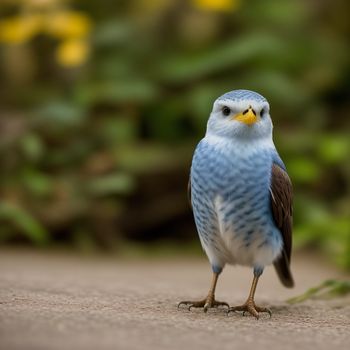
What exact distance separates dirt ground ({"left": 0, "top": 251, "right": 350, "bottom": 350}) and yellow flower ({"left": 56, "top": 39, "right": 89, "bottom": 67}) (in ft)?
7.76

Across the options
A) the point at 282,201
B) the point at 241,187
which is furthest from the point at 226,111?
the point at 282,201

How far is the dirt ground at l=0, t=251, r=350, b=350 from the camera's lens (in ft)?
9.66

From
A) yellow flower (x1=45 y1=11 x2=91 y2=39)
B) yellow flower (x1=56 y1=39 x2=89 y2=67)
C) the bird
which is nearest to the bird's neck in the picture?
the bird

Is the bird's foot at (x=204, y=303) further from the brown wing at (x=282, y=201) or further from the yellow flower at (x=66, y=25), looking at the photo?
the yellow flower at (x=66, y=25)

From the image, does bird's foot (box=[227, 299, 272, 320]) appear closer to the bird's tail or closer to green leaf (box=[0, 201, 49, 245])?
the bird's tail

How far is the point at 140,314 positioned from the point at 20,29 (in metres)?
4.79

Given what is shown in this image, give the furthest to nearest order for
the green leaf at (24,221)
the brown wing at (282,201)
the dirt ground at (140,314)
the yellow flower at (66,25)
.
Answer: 1. the yellow flower at (66,25)
2. the green leaf at (24,221)
3. the brown wing at (282,201)
4. the dirt ground at (140,314)

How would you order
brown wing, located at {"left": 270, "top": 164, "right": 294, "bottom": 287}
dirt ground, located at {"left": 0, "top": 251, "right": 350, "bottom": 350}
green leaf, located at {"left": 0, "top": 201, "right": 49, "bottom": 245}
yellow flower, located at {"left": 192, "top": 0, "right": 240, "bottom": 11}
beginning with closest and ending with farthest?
dirt ground, located at {"left": 0, "top": 251, "right": 350, "bottom": 350} < brown wing, located at {"left": 270, "top": 164, "right": 294, "bottom": 287} < green leaf, located at {"left": 0, "top": 201, "right": 49, "bottom": 245} < yellow flower, located at {"left": 192, "top": 0, "right": 240, "bottom": 11}

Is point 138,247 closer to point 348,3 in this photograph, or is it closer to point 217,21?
point 217,21

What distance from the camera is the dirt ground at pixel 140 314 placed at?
116 inches

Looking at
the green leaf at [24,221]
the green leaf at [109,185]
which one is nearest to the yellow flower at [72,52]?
the green leaf at [109,185]

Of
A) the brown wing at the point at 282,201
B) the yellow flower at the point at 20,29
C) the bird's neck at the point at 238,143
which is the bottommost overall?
the brown wing at the point at 282,201

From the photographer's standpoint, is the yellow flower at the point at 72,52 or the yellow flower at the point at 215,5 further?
the yellow flower at the point at 215,5

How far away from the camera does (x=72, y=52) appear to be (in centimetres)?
756
